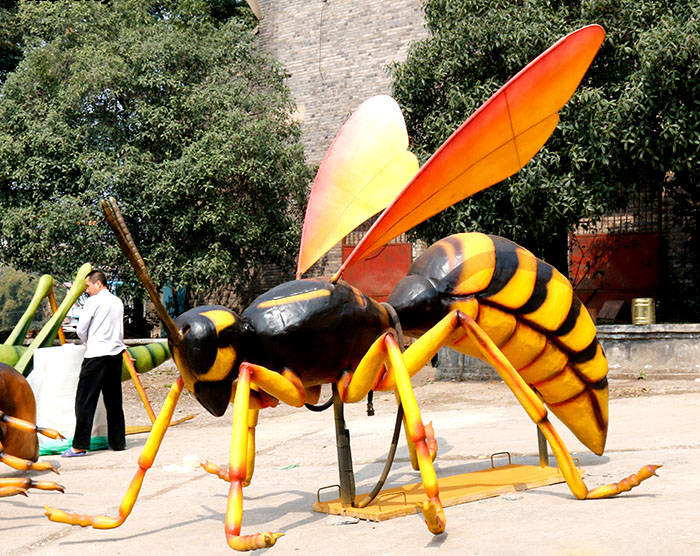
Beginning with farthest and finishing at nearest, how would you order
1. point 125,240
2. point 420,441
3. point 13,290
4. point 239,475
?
point 13,290 → point 420,441 → point 239,475 → point 125,240

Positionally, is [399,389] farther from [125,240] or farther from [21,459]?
[21,459]

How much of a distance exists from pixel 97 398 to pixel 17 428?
246 cm

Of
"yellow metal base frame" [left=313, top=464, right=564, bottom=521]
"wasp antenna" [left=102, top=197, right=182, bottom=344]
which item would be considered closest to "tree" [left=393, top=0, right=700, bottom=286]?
"yellow metal base frame" [left=313, top=464, right=564, bottom=521]

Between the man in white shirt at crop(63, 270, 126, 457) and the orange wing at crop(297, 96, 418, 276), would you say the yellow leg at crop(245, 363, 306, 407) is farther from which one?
the man in white shirt at crop(63, 270, 126, 457)

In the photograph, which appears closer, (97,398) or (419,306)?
(419,306)

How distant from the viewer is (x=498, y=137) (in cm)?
326

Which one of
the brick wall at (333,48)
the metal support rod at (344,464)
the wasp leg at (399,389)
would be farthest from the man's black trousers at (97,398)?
the brick wall at (333,48)

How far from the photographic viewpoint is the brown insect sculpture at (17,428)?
13.6 feet

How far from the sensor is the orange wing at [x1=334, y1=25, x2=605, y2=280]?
3068mm

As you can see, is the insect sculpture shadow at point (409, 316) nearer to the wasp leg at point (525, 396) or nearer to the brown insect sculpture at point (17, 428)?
the wasp leg at point (525, 396)

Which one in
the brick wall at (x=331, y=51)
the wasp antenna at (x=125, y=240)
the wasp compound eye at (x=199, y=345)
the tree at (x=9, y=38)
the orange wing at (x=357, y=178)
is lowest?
the wasp compound eye at (x=199, y=345)

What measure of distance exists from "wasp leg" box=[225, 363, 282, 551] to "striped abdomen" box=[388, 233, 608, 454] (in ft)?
3.39

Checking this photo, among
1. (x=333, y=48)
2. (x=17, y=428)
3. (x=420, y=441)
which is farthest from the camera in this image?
(x=333, y=48)

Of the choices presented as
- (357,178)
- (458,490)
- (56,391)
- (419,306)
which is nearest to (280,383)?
(419,306)
